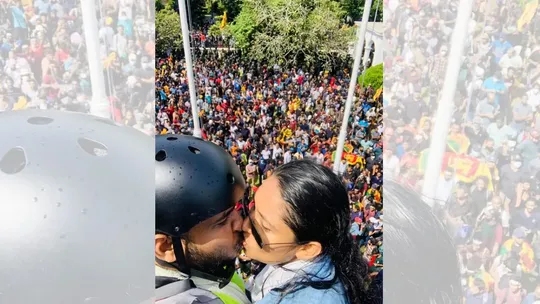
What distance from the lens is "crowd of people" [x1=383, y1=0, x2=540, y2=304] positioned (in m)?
0.93

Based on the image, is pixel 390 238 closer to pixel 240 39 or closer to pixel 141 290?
pixel 141 290

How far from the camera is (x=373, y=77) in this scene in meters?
1.43

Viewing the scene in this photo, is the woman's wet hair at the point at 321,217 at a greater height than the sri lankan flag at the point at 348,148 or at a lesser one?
greater

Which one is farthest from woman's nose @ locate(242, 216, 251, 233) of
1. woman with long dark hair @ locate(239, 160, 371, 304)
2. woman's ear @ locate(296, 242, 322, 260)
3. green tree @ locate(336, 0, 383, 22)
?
green tree @ locate(336, 0, 383, 22)

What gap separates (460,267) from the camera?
951mm

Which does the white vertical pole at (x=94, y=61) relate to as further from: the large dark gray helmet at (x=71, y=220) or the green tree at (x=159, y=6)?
the large dark gray helmet at (x=71, y=220)

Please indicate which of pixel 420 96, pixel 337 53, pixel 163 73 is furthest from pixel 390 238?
pixel 163 73

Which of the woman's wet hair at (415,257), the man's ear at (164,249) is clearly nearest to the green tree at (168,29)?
the man's ear at (164,249)

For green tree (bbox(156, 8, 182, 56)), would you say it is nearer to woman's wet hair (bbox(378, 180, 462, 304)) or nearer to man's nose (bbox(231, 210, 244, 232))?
man's nose (bbox(231, 210, 244, 232))

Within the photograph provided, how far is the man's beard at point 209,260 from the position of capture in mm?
896

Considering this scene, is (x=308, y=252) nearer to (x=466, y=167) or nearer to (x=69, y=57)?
(x=466, y=167)

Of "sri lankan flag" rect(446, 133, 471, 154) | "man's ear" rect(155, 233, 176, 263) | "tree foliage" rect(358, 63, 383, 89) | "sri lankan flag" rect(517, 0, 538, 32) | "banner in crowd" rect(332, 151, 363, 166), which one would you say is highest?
"sri lankan flag" rect(517, 0, 538, 32)

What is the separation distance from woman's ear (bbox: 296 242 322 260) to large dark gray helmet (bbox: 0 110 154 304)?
30cm

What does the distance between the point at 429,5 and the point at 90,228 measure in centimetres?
77
